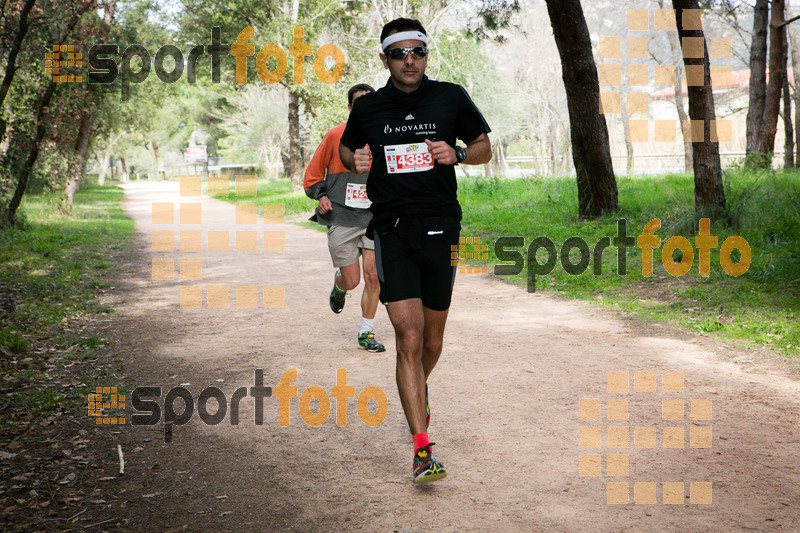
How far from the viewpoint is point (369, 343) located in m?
7.08

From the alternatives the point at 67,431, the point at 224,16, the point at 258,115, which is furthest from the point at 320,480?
the point at 258,115

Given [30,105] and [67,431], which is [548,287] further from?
[30,105]

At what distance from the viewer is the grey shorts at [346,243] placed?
693 cm

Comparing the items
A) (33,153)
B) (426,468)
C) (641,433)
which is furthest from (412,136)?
(33,153)

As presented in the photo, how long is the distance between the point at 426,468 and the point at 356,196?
342 cm

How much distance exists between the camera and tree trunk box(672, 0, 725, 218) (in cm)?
1119

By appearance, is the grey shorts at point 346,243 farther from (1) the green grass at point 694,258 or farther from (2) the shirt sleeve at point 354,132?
(1) the green grass at point 694,258

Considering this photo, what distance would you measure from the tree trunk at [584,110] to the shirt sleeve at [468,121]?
10198 mm

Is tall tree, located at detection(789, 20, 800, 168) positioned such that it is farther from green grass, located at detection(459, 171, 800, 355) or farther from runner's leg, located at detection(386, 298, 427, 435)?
runner's leg, located at detection(386, 298, 427, 435)

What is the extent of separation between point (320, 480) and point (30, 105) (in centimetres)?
1741

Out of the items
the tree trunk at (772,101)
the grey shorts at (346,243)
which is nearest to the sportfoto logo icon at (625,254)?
the grey shorts at (346,243)

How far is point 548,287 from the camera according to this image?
1023cm

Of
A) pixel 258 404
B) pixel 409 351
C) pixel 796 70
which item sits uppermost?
pixel 796 70

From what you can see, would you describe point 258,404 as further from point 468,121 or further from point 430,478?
point 468,121
